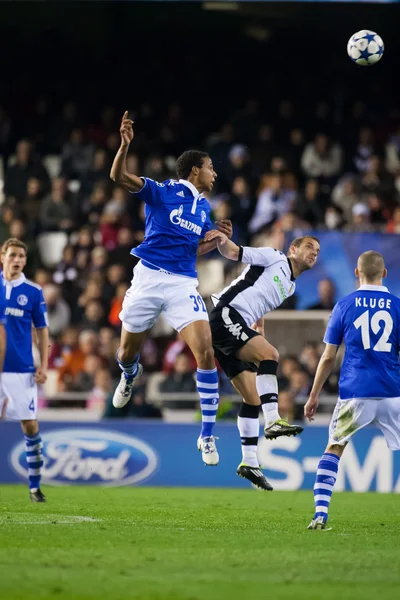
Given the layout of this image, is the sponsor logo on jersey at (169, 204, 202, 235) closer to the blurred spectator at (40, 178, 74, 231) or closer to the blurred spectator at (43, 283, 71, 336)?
the blurred spectator at (43, 283, 71, 336)

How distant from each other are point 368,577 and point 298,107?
17823 mm

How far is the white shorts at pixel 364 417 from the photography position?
8188mm

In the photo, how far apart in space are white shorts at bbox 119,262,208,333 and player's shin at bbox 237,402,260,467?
119cm

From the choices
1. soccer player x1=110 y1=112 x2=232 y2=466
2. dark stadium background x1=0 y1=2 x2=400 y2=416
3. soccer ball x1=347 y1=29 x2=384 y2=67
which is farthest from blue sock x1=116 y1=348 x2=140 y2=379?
dark stadium background x1=0 y1=2 x2=400 y2=416

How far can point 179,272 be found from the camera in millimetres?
9625

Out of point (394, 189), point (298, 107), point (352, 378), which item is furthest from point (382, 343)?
point (298, 107)

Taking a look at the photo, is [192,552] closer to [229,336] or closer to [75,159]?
[229,336]

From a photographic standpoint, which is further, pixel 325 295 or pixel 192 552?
pixel 325 295

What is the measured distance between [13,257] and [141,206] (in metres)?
8.67

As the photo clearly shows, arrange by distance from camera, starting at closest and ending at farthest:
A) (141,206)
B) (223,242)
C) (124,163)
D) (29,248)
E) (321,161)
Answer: (124,163)
(223,242)
(29,248)
(141,206)
(321,161)

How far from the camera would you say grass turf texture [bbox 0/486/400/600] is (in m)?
5.66

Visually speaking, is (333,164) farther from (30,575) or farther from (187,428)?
(30,575)

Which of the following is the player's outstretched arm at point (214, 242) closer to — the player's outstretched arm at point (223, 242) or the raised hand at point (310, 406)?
the player's outstretched arm at point (223, 242)

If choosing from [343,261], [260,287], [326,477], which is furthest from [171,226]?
[343,261]
